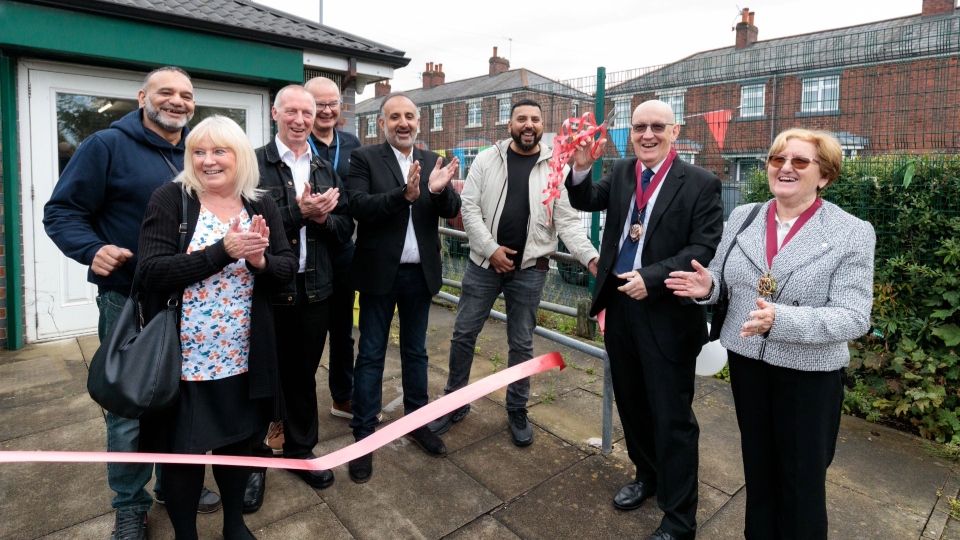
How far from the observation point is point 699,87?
16.3 ft

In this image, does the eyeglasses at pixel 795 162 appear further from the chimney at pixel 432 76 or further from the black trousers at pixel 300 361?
the chimney at pixel 432 76

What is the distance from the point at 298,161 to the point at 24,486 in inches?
81.8

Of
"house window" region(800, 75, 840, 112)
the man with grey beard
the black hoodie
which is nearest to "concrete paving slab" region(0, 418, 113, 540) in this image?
the man with grey beard

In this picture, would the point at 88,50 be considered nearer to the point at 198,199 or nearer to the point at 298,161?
the point at 298,161

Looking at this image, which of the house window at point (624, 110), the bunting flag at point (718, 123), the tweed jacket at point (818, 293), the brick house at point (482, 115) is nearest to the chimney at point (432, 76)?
the brick house at point (482, 115)

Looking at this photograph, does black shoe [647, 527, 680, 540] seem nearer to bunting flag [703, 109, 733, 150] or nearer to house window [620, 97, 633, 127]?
bunting flag [703, 109, 733, 150]

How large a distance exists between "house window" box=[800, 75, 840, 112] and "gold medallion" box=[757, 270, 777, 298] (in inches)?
110

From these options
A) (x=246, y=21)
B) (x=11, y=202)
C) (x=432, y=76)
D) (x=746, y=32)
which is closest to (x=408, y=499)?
(x=11, y=202)

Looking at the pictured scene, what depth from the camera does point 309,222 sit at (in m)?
2.70

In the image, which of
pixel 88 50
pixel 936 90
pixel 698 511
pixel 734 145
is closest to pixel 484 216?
pixel 698 511

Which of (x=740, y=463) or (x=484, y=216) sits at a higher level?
(x=484, y=216)

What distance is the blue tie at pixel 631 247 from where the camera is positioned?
253 cm

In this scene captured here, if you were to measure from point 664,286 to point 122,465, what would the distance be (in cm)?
234

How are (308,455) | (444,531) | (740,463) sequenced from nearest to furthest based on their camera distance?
(444,531), (308,455), (740,463)
